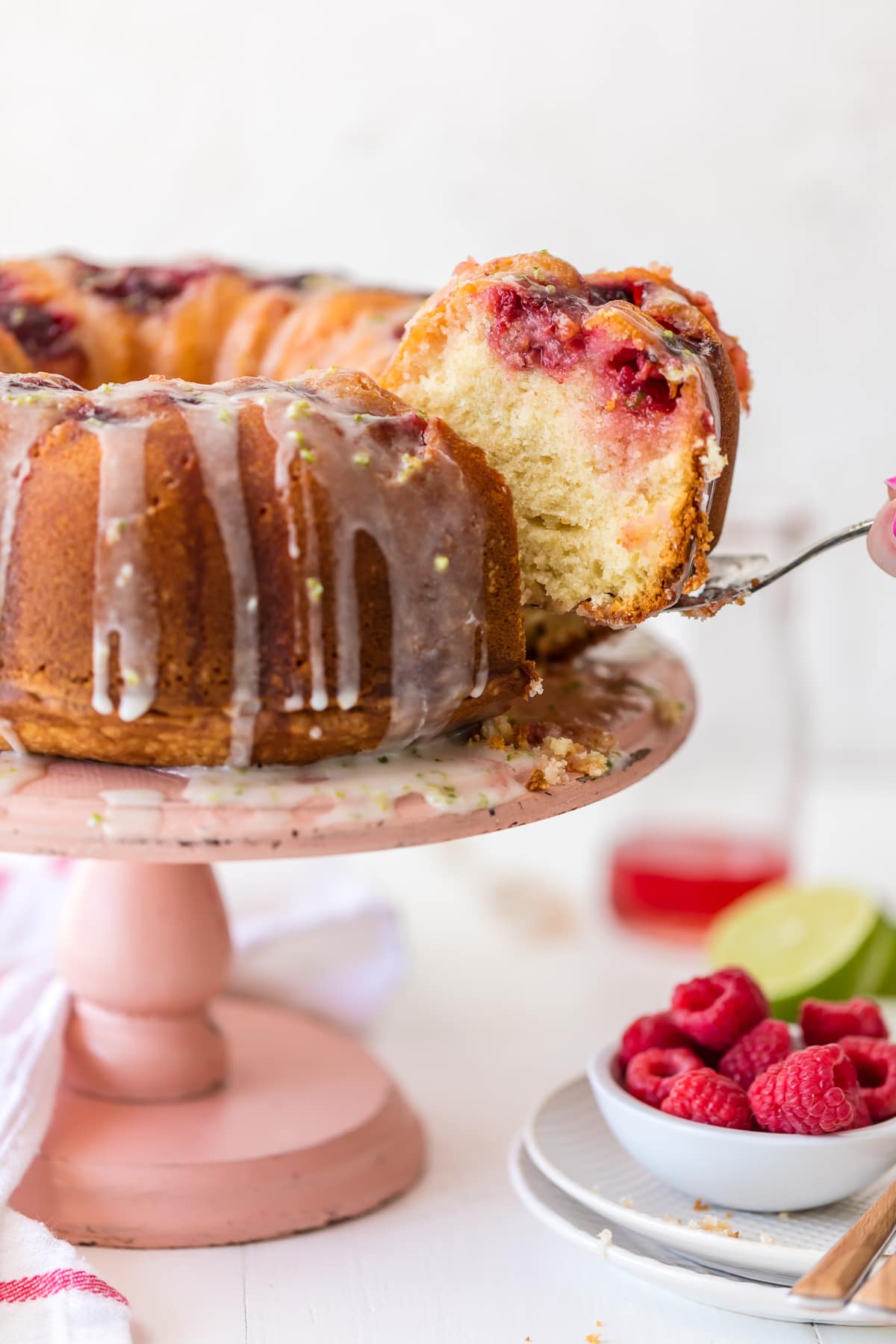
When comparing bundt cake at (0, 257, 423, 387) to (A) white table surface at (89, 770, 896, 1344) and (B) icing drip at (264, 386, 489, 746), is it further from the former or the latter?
(A) white table surface at (89, 770, 896, 1344)

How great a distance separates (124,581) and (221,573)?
0.06m

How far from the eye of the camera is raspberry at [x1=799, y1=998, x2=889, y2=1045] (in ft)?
3.69

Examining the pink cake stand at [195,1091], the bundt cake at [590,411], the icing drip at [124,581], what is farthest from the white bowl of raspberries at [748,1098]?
the icing drip at [124,581]

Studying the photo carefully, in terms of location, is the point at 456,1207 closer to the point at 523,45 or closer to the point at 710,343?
the point at 710,343

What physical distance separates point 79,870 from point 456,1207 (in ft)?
1.38

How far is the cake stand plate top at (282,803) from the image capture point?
84cm

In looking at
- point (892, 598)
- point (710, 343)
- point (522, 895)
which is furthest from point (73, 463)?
point (892, 598)

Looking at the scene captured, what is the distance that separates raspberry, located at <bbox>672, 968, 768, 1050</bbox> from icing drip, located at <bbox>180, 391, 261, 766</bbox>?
43 cm

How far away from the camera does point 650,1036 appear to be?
3.60 ft

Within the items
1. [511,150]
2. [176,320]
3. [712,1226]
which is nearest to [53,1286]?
[712,1226]

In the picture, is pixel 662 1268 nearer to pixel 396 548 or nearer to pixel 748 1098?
pixel 748 1098

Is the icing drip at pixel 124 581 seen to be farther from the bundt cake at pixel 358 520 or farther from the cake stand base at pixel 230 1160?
the cake stand base at pixel 230 1160

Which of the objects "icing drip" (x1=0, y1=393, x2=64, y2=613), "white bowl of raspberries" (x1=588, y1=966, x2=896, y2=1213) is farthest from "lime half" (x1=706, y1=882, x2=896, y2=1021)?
"icing drip" (x1=0, y1=393, x2=64, y2=613)

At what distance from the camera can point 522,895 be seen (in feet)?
6.33
